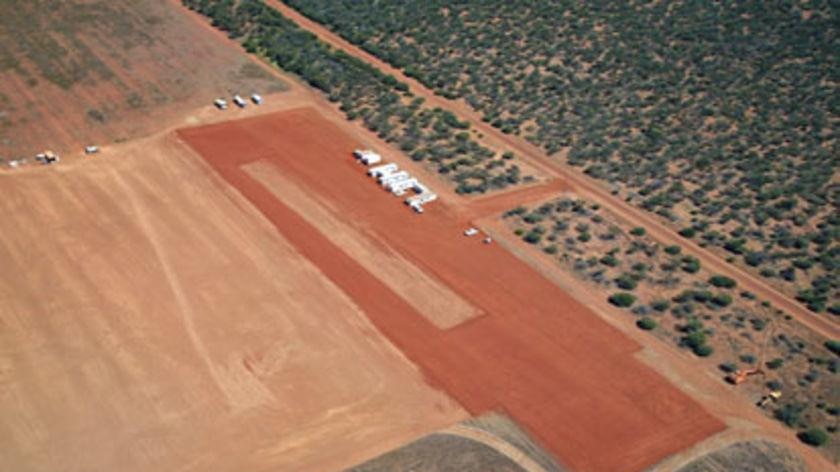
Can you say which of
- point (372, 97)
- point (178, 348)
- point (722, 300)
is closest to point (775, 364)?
point (722, 300)

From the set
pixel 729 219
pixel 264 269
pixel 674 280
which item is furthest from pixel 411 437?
pixel 729 219

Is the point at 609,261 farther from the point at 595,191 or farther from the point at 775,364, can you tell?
the point at 775,364

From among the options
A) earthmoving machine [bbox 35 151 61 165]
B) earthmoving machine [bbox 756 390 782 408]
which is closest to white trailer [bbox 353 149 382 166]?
earthmoving machine [bbox 35 151 61 165]

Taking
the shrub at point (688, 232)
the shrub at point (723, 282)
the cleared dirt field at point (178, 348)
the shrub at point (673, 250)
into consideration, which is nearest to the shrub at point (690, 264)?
the shrub at point (673, 250)

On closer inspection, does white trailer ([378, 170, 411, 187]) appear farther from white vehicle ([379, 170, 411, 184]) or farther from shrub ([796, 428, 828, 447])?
shrub ([796, 428, 828, 447])

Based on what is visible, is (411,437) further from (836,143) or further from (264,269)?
(836,143)

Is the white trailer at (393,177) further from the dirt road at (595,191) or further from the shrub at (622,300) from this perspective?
the shrub at (622,300)
